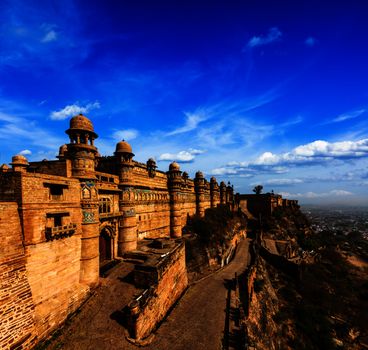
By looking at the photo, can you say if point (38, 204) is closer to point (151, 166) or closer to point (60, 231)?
point (60, 231)

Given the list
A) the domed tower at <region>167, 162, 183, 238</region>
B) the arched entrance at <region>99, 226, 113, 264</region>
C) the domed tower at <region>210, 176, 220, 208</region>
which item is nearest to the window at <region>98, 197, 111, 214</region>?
the arched entrance at <region>99, 226, 113, 264</region>

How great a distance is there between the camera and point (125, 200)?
20.3 metres

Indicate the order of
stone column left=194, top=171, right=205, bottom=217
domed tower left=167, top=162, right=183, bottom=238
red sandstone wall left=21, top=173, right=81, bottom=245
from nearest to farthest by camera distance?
red sandstone wall left=21, top=173, right=81, bottom=245 → domed tower left=167, top=162, right=183, bottom=238 → stone column left=194, top=171, right=205, bottom=217

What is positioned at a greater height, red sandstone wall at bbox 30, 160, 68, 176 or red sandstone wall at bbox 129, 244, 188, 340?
red sandstone wall at bbox 30, 160, 68, 176

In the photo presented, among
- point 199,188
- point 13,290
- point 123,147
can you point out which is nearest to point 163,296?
point 13,290

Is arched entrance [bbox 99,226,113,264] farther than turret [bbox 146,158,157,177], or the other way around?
turret [bbox 146,158,157,177]

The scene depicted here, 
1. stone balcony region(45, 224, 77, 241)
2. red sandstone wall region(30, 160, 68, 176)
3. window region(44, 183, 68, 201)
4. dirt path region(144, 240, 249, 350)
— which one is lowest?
dirt path region(144, 240, 249, 350)

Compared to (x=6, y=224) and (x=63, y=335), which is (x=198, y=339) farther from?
(x=6, y=224)

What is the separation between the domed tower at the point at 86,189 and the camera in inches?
566

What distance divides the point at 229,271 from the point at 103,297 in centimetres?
1578

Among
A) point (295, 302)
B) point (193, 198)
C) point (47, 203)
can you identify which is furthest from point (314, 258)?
point (47, 203)

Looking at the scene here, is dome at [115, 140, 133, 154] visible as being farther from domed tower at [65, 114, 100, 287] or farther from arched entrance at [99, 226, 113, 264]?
arched entrance at [99, 226, 113, 264]

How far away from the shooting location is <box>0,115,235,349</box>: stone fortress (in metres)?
9.80

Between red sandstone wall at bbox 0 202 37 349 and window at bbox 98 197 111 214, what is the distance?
747 centimetres
